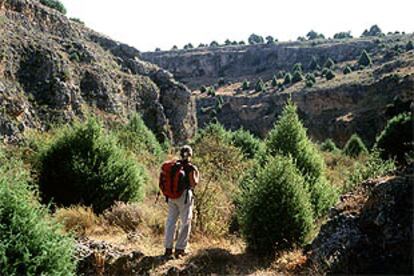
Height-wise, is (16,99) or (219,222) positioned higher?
(16,99)

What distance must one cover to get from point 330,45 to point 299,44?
9.99 m

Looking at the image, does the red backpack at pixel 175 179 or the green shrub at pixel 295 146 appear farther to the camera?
the green shrub at pixel 295 146

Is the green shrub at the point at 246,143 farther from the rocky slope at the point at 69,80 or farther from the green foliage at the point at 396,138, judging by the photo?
the rocky slope at the point at 69,80

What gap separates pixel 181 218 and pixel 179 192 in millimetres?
490

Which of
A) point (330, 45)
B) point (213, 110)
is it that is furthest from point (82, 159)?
point (330, 45)

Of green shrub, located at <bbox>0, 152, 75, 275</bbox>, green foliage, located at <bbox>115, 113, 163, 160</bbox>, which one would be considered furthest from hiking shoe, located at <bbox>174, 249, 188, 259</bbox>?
green foliage, located at <bbox>115, 113, 163, 160</bbox>

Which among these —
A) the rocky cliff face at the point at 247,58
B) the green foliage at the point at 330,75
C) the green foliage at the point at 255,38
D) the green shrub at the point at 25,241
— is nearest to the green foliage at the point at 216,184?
the green shrub at the point at 25,241

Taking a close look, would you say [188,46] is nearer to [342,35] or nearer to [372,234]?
[342,35]

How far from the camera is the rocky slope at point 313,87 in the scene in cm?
5116

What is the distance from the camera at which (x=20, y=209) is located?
A: 5.24 m

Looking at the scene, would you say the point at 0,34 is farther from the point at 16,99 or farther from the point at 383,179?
the point at 383,179

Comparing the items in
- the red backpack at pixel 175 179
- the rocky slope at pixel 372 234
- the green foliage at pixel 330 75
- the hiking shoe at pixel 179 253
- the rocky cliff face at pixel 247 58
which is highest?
the rocky cliff face at pixel 247 58

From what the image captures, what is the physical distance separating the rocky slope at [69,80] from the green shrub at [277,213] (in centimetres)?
1568

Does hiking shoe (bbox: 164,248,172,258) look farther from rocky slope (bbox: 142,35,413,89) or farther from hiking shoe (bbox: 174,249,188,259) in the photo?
rocky slope (bbox: 142,35,413,89)
